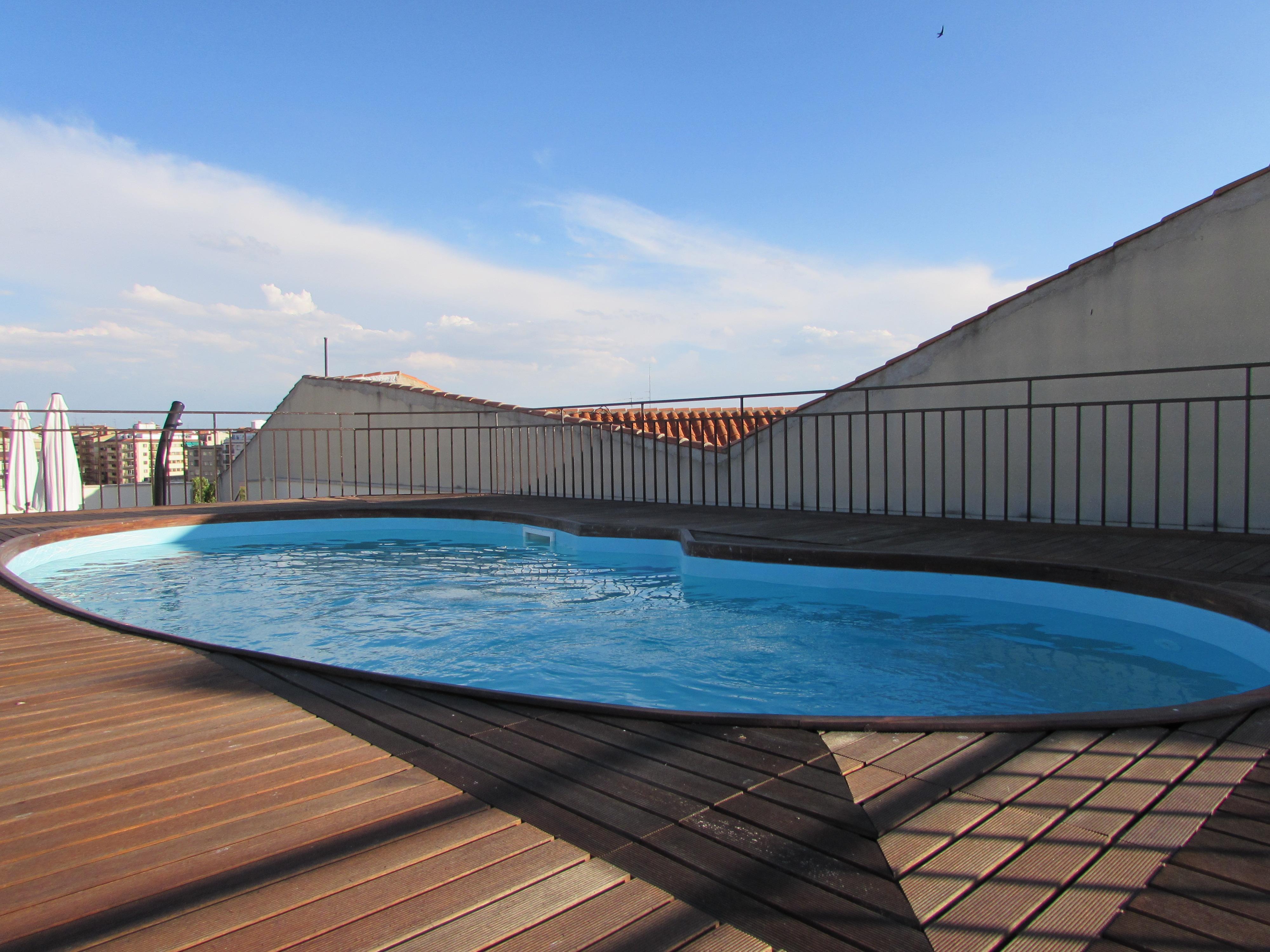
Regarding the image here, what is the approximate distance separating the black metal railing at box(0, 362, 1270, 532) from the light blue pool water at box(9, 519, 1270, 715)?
1567 mm

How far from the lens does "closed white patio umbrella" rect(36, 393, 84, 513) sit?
36.3 ft

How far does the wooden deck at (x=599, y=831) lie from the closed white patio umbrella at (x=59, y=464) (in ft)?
37.7

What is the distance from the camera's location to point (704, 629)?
3875 millimetres

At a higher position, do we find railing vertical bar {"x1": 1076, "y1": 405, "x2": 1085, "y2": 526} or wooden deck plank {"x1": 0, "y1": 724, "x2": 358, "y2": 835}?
railing vertical bar {"x1": 1076, "y1": 405, "x2": 1085, "y2": 526}

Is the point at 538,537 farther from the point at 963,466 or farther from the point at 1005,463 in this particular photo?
the point at 1005,463

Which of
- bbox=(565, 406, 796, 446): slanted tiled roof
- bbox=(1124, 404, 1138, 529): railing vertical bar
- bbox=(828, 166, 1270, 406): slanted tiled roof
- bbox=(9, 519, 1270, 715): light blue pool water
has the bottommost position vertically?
bbox=(9, 519, 1270, 715): light blue pool water

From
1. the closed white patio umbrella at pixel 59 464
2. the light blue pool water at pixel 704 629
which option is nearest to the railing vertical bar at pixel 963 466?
the light blue pool water at pixel 704 629

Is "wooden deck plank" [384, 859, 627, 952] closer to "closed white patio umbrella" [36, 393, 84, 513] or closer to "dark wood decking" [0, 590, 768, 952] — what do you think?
"dark wood decking" [0, 590, 768, 952]

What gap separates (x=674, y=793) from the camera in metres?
1.41

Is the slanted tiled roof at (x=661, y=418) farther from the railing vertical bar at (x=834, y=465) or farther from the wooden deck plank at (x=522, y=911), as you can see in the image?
the wooden deck plank at (x=522, y=911)

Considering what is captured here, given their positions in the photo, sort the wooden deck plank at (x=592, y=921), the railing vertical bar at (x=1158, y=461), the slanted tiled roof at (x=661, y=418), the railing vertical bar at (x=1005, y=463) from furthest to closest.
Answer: the slanted tiled roof at (x=661, y=418), the railing vertical bar at (x=1005, y=463), the railing vertical bar at (x=1158, y=461), the wooden deck plank at (x=592, y=921)

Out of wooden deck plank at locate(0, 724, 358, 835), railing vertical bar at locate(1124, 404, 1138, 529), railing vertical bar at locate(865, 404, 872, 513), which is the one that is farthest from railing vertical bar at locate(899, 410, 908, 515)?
wooden deck plank at locate(0, 724, 358, 835)

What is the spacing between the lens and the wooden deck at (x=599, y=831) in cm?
102

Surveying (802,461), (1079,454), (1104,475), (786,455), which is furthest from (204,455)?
(1104,475)
